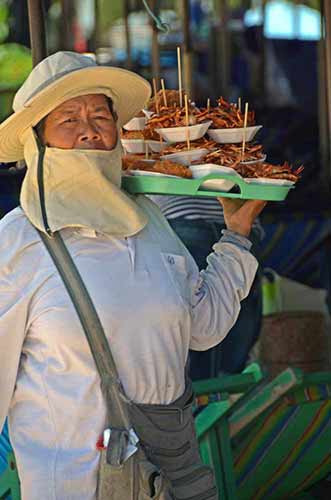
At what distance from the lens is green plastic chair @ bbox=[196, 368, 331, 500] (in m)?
3.22

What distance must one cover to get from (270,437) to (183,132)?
1236mm

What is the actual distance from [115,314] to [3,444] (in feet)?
2.78

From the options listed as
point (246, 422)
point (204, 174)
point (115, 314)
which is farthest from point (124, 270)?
point (246, 422)

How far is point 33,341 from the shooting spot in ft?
7.14

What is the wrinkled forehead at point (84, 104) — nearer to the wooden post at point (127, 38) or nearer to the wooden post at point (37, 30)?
the wooden post at point (37, 30)

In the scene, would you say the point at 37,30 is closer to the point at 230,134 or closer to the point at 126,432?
the point at 230,134

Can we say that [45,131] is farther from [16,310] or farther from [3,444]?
[3,444]

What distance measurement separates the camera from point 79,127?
7.35ft

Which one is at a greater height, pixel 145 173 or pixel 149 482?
pixel 145 173

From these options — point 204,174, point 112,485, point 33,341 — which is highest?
point 204,174

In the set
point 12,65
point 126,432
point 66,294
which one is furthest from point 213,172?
point 12,65

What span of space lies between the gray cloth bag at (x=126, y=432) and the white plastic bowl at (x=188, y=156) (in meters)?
0.33

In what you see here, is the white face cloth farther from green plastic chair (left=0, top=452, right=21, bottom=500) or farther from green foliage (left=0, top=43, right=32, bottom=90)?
green foliage (left=0, top=43, right=32, bottom=90)

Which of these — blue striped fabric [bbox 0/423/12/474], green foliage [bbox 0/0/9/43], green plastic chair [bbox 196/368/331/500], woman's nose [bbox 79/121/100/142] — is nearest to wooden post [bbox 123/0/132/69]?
green foliage [bbox 0/0/9/43]
